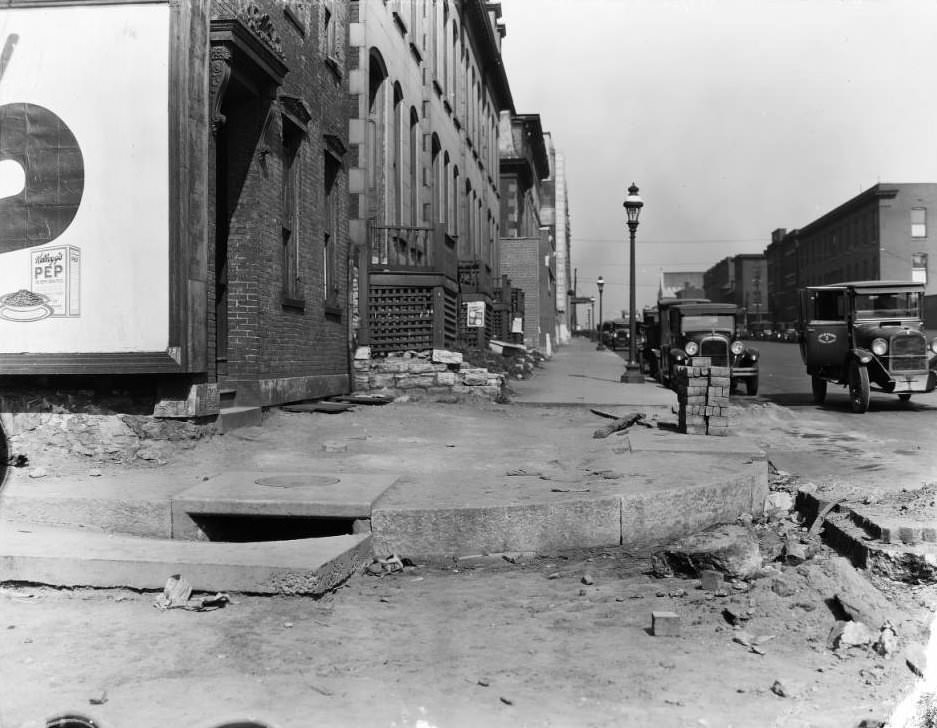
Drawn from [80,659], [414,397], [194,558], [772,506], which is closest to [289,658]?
[80,659]

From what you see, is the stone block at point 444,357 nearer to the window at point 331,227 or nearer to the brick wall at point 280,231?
the brick wall at point 280,231

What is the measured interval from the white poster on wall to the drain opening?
87.6 inches

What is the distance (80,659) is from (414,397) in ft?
33.8

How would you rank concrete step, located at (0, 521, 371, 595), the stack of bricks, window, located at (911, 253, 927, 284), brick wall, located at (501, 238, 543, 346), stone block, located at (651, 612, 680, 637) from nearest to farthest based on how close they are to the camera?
stone block, located at (651, 612, 680, 637) → concrete step, located at (0, 521, 371, 595) → the stack of bricks → brick wall, located at (501, 238, 543, 346) → window, located at (911, 253, 927, 284)

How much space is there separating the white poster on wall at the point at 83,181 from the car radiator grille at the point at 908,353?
40.2ft

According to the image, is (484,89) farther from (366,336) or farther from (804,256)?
(804,256)

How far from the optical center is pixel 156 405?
7570 mm

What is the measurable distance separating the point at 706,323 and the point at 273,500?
1540cm

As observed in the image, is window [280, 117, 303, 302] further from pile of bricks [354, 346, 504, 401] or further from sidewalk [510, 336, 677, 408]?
sidewalk [510, 336, 677, 408]

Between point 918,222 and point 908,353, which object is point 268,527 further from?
point 918,222

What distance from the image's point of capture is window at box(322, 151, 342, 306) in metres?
12.9

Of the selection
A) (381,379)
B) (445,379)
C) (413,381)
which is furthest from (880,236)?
(381,379)

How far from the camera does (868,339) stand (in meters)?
14.7

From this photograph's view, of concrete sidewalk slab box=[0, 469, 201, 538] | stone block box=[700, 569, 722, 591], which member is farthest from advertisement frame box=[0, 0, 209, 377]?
stone block box=[700, 569, 722, 591]
